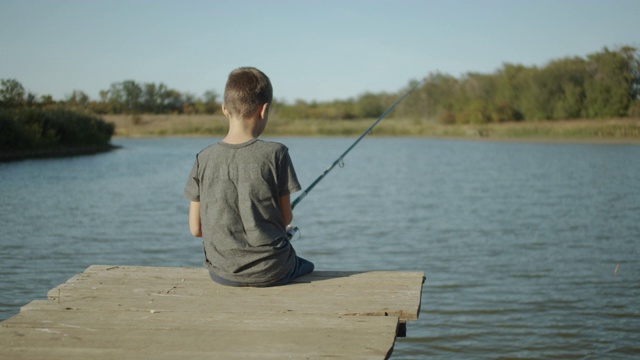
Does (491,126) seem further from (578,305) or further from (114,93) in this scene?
(578,305)

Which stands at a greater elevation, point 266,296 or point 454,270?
point 266,296

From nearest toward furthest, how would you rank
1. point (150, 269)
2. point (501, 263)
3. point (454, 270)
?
point (150, 269) < point (454, 270) < point (501, 263)

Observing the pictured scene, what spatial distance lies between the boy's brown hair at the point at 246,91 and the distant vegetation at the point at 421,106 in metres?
20.8

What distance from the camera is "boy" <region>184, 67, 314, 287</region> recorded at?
125 inches

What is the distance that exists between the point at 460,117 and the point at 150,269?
45.4m

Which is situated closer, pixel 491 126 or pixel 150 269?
pixel 150 269

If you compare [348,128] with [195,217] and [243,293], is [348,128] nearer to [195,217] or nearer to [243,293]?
[195,217]

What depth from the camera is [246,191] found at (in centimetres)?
319

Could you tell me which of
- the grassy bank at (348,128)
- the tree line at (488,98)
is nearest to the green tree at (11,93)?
the tree line at (488,98)

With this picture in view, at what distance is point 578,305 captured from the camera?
251 inches

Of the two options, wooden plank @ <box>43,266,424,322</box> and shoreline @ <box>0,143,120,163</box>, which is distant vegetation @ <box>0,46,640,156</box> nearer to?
shoreline @ <box>0,143,120,163</box>

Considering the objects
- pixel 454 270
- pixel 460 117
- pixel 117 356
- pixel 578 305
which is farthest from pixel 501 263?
pixel 460 117

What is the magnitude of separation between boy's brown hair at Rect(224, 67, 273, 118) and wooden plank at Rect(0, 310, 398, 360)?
760mm

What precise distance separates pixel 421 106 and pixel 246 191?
50.0 meters
